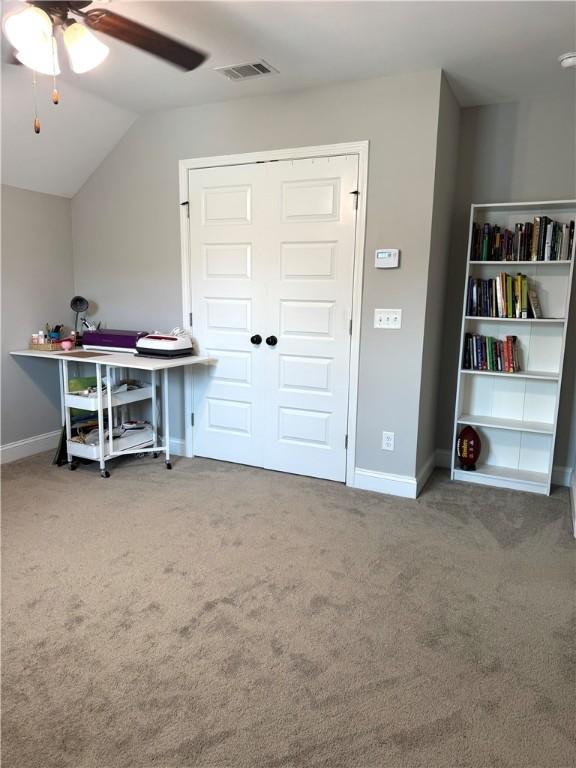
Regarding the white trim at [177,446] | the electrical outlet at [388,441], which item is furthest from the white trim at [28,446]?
the electrical outlet at [388,441]

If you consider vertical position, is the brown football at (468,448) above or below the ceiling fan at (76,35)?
below

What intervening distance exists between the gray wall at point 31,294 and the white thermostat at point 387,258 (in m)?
2.65

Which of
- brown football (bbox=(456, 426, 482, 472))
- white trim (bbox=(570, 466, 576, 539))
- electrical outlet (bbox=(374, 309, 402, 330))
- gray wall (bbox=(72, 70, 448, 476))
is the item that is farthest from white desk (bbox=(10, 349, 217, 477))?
white trim (bbox=(570, 466, 576, 539))

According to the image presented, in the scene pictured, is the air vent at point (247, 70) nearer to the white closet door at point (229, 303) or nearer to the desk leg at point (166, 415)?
the white closet door at point (229, 303)

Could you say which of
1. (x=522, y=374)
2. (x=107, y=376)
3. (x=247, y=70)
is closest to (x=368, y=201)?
(x=247, y=70)

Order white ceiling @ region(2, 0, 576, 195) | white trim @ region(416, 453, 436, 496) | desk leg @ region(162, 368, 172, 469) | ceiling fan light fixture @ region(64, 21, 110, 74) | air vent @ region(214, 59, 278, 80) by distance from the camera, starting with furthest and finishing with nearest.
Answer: desk leg @ region(162, 368, 172, 469), white trim @ region(416, 453, 436, 496), air vent @ region(214, 59, 278, 80), white ceiling @ region(2, 0, 576, 195), ceiling fan light fixture @ region(64, 21, 110, 74)

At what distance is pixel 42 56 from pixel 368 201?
1.90 meters

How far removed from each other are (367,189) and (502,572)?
231 centimetres

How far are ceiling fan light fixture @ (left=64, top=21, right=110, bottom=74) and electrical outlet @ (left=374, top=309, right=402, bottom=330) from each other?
6.57 feet

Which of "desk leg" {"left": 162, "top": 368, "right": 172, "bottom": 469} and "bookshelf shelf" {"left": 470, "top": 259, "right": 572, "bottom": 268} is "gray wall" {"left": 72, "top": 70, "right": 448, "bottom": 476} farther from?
"bookshelf shelf" {"left": 470, "top": 259, "right": 572, "bottom": 268}

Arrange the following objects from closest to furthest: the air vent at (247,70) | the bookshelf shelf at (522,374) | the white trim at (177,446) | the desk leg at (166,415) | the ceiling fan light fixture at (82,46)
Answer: the ceiling fan light fixture at (82,46) < the air vent at (247,70) < the bookshelf shelf at (522,374) < the desk leg at (166,415) < the white trim at (177,446)

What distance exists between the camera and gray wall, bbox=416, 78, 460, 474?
124 inches

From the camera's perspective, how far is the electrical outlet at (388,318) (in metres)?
3.22

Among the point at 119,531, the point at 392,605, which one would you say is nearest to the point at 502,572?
the point at 392,605
